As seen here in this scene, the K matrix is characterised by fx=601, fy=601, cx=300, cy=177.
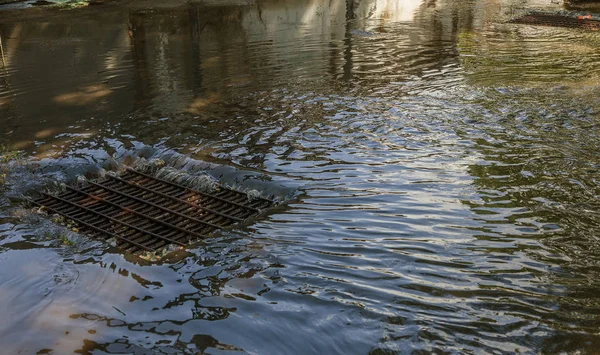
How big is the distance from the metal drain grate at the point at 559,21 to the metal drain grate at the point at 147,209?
468 inches

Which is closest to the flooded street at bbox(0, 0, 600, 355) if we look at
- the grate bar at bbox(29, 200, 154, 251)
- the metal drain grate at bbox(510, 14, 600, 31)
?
the grate bar at bbox(29, 200, 154, 251)

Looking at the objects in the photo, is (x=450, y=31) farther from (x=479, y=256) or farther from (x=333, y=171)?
(x=479, y=256)

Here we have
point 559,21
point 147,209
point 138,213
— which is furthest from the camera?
point 559,21

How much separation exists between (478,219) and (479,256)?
680 mm

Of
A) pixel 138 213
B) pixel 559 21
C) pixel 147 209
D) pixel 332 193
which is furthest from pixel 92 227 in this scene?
pixel 559 21

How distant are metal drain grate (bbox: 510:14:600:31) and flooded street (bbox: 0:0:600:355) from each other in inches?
67.5

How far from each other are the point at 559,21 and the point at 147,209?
Answer: 1339cm

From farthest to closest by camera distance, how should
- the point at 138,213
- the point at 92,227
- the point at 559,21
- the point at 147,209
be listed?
the point at 559,21 < the point at 147,209 < the point at 138,213 < the point at 92,227

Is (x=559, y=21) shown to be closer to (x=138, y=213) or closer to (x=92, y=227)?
(x=138, y=213)

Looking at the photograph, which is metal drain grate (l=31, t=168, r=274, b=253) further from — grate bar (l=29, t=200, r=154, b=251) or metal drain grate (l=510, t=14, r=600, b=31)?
metal drain grate (l=510, t=14, r=600, b=31)

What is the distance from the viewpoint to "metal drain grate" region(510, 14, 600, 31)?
49.3ft

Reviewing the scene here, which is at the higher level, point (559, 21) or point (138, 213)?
point (559, 21)

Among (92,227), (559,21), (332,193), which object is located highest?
(559,21)

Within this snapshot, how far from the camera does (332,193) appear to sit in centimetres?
619
